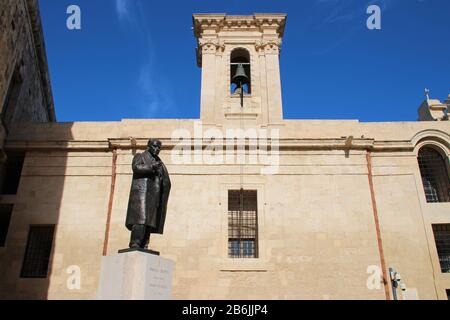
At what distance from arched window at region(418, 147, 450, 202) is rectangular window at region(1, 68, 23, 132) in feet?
55.7

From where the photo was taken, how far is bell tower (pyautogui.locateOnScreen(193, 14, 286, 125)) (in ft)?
57.8

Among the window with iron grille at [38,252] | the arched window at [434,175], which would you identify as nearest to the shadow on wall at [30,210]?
the window with iron grille at [38,252]

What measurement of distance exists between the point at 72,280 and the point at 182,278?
3805 millimetres

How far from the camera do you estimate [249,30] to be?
768 inches

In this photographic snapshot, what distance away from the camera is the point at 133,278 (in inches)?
286

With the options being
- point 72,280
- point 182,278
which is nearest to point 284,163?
point 182,278

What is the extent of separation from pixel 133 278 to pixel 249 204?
30.8 ft

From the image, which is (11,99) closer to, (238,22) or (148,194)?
(238,22)

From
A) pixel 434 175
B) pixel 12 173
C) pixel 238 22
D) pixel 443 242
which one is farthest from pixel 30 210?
pixel 434 175

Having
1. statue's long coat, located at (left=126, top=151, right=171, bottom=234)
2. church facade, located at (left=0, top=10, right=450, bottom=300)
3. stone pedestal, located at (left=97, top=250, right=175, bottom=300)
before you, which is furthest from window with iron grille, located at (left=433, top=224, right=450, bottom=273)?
stone pedestal, located at (left=97, top=250, right=175, bottom=300)

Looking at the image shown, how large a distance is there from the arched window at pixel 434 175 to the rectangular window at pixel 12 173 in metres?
16.5

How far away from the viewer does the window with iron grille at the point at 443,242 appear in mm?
15570

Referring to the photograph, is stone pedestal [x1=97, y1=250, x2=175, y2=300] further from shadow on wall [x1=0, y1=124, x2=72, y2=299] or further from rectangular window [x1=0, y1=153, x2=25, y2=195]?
rectangular window [x1=0, y1=153, x2=25, y2=195]

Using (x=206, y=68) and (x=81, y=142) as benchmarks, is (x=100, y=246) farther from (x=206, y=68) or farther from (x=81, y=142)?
(x=206, y=68)
